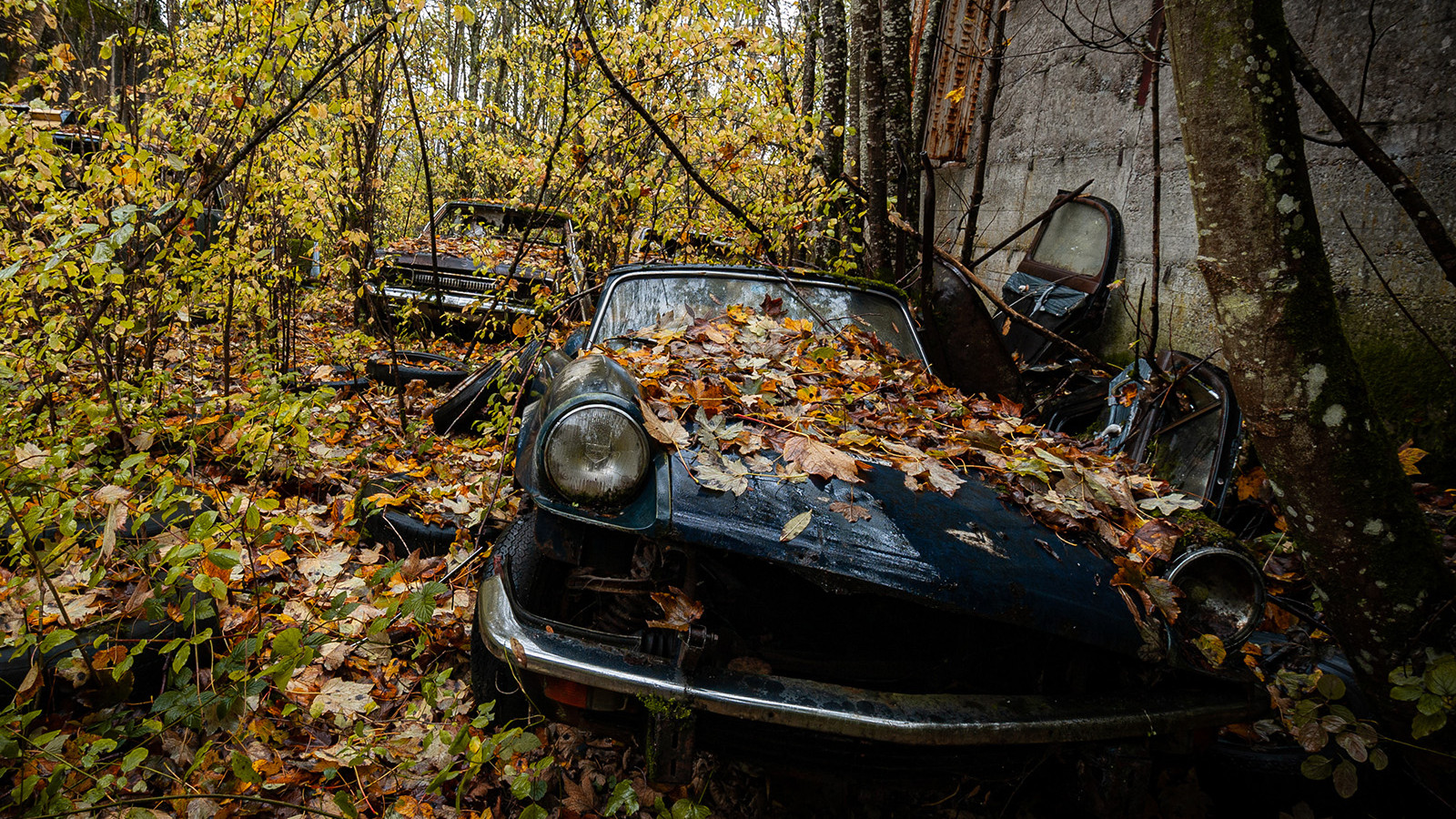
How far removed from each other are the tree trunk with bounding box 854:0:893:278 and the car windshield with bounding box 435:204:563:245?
260cm

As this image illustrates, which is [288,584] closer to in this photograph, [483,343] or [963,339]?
[963,339]

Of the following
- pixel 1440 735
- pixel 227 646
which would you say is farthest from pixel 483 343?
pixel 1440 735

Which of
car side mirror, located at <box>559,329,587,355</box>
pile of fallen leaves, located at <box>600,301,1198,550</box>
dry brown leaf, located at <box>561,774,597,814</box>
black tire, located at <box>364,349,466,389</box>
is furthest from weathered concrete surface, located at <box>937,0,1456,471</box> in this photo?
black tire, located at <box>364,349,466,389</box>

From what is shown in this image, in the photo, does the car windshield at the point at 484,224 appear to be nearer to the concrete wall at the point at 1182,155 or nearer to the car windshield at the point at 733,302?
the car windshield at the point at 733,302

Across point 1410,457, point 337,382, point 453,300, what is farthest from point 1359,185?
point 453,300

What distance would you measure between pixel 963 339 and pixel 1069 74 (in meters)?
4.30

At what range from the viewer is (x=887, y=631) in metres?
1.87

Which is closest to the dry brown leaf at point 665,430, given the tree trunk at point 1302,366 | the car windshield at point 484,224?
the tree trunk at point 1302,366

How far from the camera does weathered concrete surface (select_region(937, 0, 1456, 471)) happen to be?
3.28 meters

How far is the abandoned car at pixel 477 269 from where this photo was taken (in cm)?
531

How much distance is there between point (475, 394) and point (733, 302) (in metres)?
1.80

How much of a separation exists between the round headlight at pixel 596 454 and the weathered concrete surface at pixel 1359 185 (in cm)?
344

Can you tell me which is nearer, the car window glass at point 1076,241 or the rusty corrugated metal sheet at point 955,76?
the car window glass at point 1076,241

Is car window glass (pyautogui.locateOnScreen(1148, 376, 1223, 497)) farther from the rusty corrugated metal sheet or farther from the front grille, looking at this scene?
the rusty corrugated metal sheet
